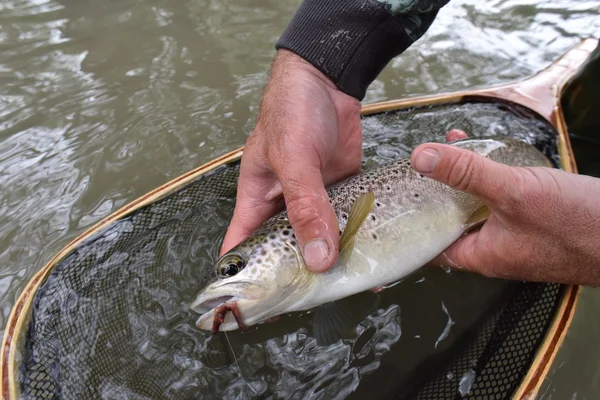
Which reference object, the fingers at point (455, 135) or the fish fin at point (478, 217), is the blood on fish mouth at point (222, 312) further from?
the fingers at point (455, 135)

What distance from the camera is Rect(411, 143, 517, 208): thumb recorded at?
162 cm

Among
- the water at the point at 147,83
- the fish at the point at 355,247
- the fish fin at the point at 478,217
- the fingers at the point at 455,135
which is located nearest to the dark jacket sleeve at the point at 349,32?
the fish at the point at 355,247

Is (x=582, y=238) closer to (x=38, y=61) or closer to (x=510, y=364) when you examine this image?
(x=510, y=364)

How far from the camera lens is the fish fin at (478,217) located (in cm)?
215

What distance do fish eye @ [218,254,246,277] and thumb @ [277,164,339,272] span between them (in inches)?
10.5

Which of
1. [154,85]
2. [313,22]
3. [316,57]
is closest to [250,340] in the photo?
[316,57]

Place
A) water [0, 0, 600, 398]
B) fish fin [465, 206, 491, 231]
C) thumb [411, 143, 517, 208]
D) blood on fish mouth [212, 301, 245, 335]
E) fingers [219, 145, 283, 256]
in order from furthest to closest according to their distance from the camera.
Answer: water [0, 0, 600, 398] → fingers [219, 145, 283, 256] → fish fin [465, 206, 491, 231] → blood on fish mouth [212, 301, 245, 335] → thumb [411, 143, 517, 208]

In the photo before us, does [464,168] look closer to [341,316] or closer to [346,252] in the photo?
[346,252]

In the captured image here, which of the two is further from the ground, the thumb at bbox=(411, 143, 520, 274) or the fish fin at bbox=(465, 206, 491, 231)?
the thumb at bbox=(411, 143, 520, 274)

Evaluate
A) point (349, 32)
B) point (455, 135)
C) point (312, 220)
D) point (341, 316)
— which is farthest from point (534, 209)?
point (349, 32)

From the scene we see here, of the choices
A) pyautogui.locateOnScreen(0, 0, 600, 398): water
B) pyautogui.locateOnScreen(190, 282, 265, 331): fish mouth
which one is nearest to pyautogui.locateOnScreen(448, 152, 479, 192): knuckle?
pyautogui.locateOnScreen(190, 282, 265, 331): fish mouth

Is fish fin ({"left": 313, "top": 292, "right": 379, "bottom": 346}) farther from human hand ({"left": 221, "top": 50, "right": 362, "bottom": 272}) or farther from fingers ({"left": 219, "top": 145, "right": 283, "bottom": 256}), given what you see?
fingers ({"left": 219, "top": 145, "right": 283, "bottom": 256})

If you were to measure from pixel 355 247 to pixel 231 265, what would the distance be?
22.3 inches

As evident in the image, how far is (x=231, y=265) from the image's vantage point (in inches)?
74.2
